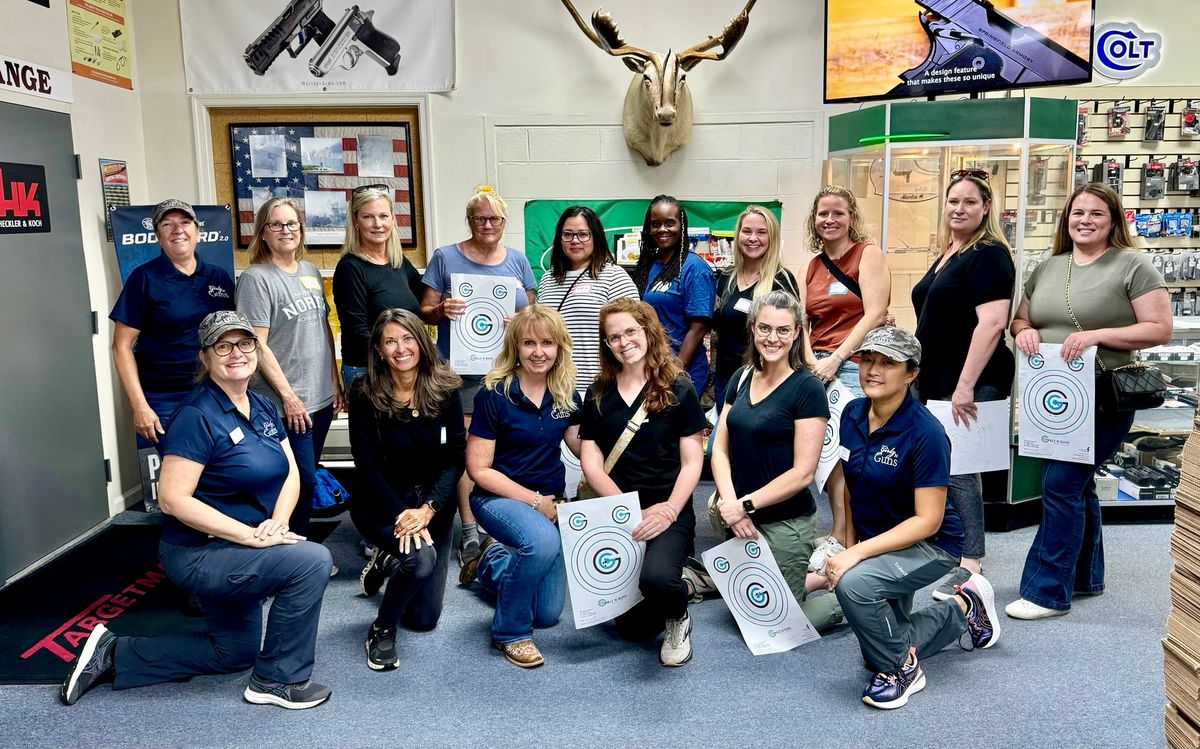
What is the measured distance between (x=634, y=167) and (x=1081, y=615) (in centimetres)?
348

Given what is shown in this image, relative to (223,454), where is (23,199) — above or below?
above

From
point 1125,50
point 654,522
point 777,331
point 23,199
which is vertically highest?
point 1125,50

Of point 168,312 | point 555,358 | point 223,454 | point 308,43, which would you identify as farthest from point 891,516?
point 308,43

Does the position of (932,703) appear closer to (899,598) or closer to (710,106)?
(899,598)

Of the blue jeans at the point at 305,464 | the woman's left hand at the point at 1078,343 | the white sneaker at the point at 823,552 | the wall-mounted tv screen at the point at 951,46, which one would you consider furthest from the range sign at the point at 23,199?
the woman's left hand at the point at 1078,343

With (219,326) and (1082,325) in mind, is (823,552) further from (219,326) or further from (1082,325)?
(219,326)

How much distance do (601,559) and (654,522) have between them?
23 centimetres

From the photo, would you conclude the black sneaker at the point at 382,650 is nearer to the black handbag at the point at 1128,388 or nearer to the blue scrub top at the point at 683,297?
the blue scrub top at the point at 683,297

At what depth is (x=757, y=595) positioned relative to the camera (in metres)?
3.19

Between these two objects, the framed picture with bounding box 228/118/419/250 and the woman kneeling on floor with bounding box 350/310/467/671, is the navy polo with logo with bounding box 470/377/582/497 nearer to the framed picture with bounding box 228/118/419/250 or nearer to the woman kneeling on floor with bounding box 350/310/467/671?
the woman kneeling on floor with bounding box 350/310/467/671

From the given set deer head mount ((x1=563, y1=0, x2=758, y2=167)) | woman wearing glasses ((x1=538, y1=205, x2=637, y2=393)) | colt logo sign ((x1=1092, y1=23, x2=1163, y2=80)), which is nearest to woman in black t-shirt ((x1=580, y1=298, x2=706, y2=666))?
woman wearing glasses ((x1=538, y1=205, x2=637, y2=393))

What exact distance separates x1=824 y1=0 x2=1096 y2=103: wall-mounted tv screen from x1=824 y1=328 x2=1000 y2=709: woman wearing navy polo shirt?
7.92 feet

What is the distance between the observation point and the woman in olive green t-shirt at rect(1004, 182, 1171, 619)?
3293mm

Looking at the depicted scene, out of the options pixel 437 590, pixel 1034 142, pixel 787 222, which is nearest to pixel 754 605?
pixel 437 590
